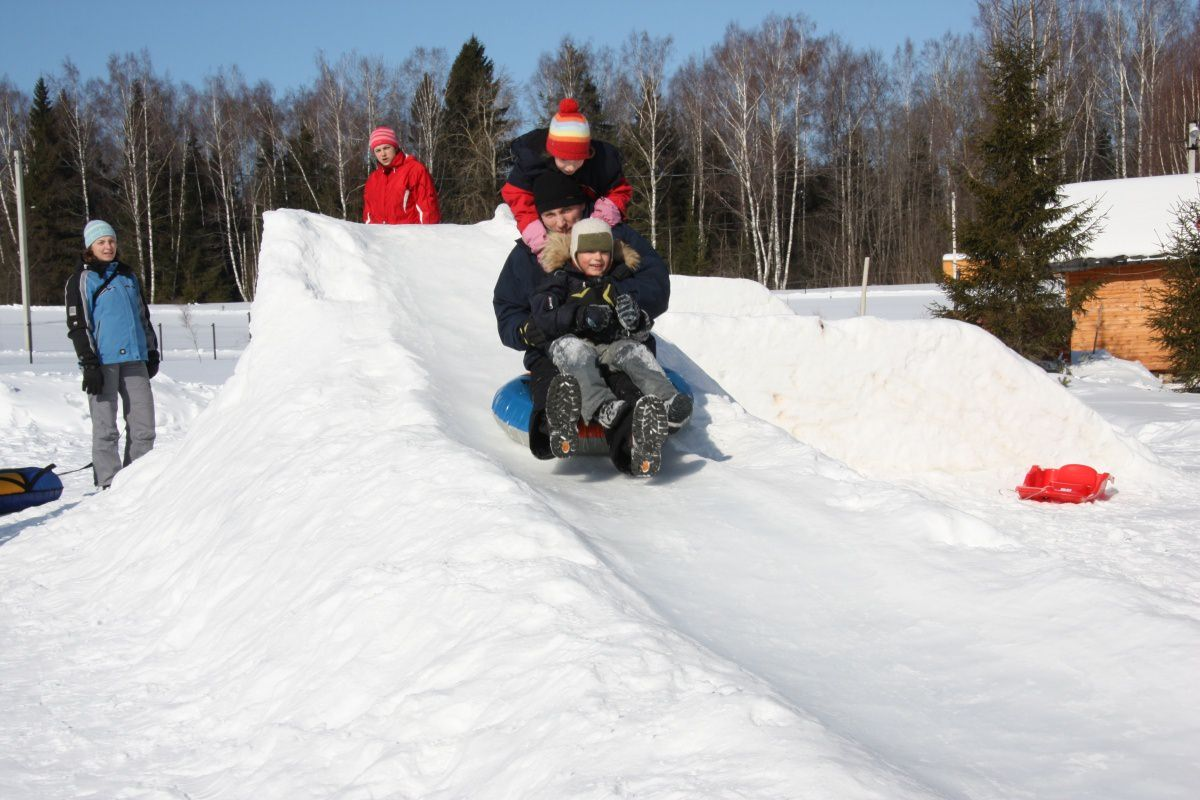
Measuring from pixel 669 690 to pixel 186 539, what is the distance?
3.02 metres

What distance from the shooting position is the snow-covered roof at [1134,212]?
19.3 metres

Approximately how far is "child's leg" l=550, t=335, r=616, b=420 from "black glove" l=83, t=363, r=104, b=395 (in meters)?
3.95

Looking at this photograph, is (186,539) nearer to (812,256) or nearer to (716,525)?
(716,525)

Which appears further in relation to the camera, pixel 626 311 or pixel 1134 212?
pixel 1134 212

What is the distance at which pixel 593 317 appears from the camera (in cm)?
455

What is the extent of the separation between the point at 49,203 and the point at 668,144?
24.4m

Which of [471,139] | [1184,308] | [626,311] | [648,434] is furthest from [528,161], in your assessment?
[471,139]

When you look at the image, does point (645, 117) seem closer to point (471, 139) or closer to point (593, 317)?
point (471, 139)

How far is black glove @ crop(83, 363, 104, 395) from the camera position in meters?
6.98

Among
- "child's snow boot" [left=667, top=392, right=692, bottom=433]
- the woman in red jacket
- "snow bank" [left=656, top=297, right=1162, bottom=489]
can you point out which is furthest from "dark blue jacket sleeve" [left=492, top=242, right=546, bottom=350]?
the woman in red jacket

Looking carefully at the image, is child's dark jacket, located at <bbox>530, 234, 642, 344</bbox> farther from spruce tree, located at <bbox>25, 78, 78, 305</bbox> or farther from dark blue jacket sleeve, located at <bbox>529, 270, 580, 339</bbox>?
spruce tree, located at <bbox>25, 78, 78, 305</bbox>

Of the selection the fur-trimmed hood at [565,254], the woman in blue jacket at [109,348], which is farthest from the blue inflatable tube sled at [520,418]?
the woman in blue jacket at [109,348]

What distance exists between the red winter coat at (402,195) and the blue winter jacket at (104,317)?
2.40 meters

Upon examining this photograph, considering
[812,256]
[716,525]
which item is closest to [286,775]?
[716,525]
